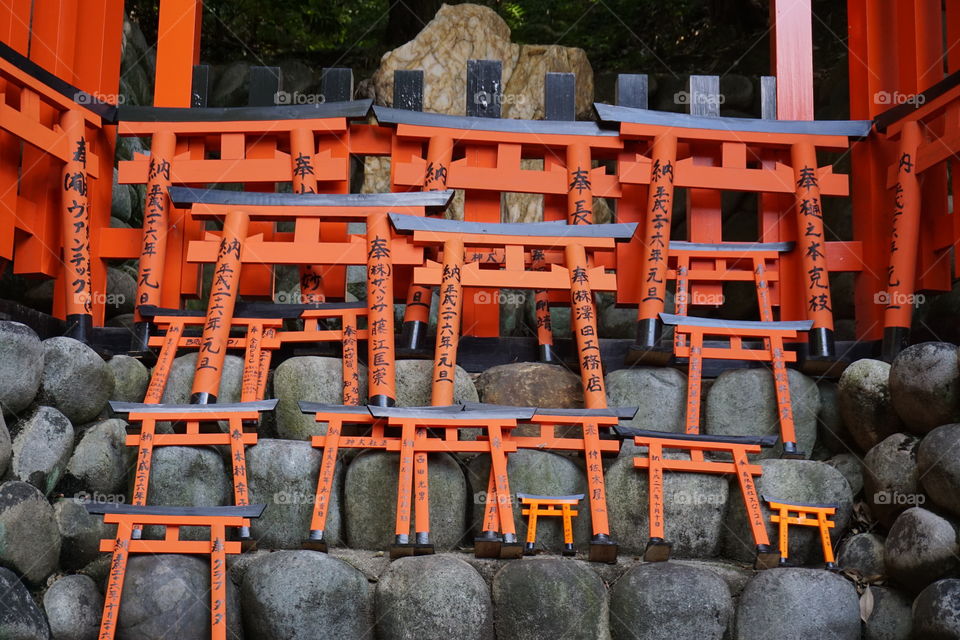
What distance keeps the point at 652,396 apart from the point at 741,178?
6.56 feet

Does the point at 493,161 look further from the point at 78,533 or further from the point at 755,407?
the point at 78,533

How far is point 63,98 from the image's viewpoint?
334 inches

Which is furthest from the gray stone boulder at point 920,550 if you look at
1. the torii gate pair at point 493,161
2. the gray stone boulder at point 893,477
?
the torii gate pair at point 493,161

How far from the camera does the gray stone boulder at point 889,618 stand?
21.0 feet

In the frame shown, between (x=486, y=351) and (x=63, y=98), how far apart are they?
3.76m

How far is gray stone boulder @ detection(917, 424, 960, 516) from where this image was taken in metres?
6.36

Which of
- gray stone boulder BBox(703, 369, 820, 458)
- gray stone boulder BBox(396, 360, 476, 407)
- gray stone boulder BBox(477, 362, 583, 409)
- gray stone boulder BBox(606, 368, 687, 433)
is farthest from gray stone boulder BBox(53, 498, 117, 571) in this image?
gray stone boulder BBox(703, 369, 820, 458)

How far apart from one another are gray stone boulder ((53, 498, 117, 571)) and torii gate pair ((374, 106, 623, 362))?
302 centimetres

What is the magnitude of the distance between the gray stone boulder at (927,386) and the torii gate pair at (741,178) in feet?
4.18

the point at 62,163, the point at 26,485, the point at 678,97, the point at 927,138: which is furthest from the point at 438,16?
the point at 26,485

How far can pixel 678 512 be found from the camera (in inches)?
273

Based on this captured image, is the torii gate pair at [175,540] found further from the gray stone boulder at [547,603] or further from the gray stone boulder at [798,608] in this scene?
the gray stone boulder at [798,608]

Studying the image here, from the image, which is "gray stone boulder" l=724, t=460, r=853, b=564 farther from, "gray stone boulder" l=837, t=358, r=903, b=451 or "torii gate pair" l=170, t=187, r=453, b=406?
"torii gate pair" l=170, t=187, r=453, b=406

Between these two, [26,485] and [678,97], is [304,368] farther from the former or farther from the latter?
[678,97]
